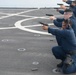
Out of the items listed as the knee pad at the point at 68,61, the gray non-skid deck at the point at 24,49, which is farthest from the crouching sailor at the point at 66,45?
the gray non-skid deck at the point at 24,49

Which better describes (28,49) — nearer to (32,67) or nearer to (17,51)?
(17,51)

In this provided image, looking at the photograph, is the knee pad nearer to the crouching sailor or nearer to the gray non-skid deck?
the crouching sailor

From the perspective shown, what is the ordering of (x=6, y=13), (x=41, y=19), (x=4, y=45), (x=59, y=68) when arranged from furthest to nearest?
(x=6, y=13) → (x=41, y=19) → (x=4, y=45) → (x=59, y=68)

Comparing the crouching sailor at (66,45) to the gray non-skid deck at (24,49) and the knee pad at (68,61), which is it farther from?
the gray non-skid deck at (24,49)

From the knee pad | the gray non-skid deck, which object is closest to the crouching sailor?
the knee pad

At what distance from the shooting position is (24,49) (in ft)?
35.4

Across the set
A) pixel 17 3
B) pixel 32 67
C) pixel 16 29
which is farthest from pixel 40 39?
pixel 17 3

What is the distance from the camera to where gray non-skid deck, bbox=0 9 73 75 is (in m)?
8.60

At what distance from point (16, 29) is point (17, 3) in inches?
377

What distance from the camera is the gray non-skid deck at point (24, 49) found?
8602 mm

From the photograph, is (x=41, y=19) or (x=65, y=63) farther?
(x=41, y=19)

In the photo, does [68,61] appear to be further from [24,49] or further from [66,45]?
[24,49]

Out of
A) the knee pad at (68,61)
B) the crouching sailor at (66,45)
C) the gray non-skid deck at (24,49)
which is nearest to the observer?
the crouching sailor at (66,45)

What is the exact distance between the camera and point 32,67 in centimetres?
871
